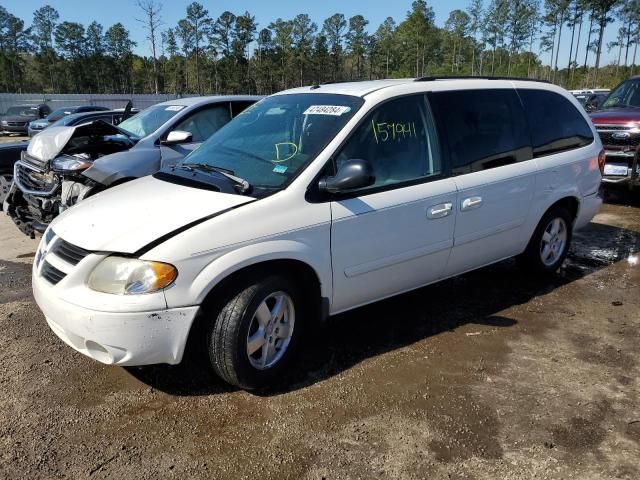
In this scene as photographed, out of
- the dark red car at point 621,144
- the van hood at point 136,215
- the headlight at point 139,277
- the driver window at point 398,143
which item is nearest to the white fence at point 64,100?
the dark red car at point 621,144

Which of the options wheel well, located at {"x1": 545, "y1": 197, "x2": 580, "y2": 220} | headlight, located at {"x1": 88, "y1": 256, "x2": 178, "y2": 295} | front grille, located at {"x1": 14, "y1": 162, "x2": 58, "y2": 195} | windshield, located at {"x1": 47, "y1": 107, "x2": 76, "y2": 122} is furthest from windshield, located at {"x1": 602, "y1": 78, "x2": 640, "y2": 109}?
windshield, located at {"x1": 47, "y1": 107, "x2": 76, "y2": 122}

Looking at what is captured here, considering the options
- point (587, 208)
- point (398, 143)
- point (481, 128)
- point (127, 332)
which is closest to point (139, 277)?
point (127, 332)

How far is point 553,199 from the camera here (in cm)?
478

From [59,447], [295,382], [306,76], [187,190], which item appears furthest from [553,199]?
[306,76]

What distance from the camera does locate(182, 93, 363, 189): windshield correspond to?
3395 millimetres

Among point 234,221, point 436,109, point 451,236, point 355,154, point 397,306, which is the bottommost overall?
point 397,306

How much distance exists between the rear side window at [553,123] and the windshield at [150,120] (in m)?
4.28

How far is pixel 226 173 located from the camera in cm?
349

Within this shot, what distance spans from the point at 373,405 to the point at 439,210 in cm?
145

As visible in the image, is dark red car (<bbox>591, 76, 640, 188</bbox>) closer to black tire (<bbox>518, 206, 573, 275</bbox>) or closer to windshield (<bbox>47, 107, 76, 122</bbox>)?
black tire (<bbox>518, 206, 573, 275</bbox>)

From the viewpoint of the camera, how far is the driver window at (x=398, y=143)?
3.55 m

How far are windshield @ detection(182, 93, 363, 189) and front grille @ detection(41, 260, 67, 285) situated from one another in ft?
3.88

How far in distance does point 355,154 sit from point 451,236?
103 centimetres

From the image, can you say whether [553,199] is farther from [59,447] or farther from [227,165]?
[59,447]
